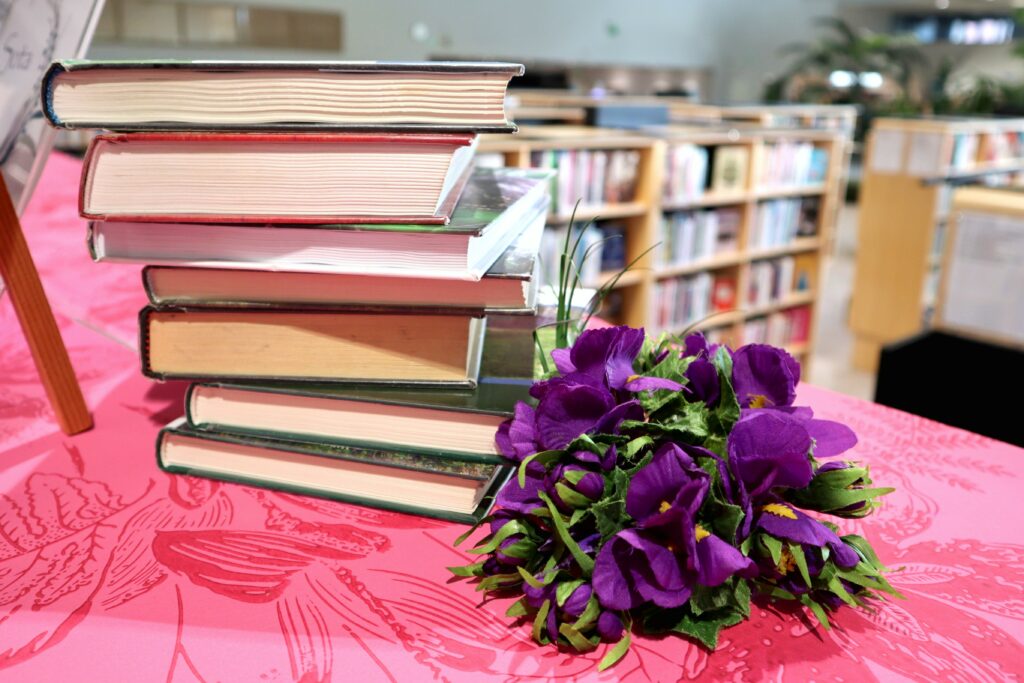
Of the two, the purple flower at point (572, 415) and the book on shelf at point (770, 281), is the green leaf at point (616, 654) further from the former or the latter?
the book on shelf at point (770, 281)

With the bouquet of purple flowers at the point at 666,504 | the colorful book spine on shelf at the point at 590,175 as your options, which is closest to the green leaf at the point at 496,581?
the bouquet of purple flowers at the point at 666,504

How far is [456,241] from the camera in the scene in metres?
0.56

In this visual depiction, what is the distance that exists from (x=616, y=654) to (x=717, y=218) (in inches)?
141

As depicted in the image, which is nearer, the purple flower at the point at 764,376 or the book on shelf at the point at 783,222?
the purple flower at the point at 764,376

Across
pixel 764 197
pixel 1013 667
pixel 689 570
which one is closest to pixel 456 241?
pixel 689 570

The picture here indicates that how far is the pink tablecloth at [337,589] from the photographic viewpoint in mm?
483

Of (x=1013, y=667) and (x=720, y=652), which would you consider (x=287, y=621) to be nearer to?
(x=720, y=652)

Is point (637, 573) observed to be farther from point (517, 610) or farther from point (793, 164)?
point (793, 164)

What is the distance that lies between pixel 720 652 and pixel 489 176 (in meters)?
0.54

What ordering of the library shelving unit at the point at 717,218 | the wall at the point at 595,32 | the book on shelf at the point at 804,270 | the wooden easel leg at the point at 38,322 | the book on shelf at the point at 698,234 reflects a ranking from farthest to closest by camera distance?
the wall at the point at 595,32 < the book on shelf at the point at 804,270 < the book on shelf at the point at 698,234 < the library shelving unit at the point at 717,218 < the wooden easel leg at the point at 38,322

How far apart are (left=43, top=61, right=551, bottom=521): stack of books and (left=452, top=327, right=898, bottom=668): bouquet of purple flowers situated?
3.8 inches

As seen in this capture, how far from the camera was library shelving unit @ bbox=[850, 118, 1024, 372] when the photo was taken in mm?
4008

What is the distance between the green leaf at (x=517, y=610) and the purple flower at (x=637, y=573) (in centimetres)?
6

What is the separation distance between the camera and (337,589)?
1.83ft
